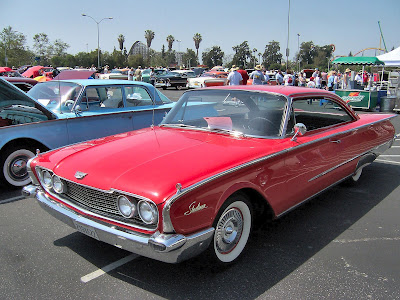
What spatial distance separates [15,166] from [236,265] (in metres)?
3.51

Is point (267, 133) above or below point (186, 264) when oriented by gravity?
above

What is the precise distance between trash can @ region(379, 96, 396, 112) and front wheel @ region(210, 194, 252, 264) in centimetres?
1313

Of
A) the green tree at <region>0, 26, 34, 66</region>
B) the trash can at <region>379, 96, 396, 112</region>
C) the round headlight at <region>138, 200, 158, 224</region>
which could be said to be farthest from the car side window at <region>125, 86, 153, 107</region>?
the green tree at <region>0, 26, 34, 66</region>

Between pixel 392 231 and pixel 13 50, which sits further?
pixel 13 50

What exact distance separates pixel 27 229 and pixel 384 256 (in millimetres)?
3523

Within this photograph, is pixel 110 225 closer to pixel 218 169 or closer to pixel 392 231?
pixel 218 169

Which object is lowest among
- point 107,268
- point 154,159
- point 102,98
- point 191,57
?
point 107,268

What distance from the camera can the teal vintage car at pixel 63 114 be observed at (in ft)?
15.7

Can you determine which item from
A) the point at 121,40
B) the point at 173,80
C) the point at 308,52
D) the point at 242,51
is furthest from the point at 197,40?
the point at 173,80

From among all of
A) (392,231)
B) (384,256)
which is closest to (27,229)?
(384,256)

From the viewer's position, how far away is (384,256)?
3182 mm

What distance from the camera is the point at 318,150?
3.74 metres

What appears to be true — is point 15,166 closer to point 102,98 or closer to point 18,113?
point 18,113

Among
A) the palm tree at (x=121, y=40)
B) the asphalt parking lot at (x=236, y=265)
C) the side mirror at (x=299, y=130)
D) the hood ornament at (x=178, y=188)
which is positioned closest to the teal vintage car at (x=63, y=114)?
the asphalt parking lot at (x=236, y=265)
